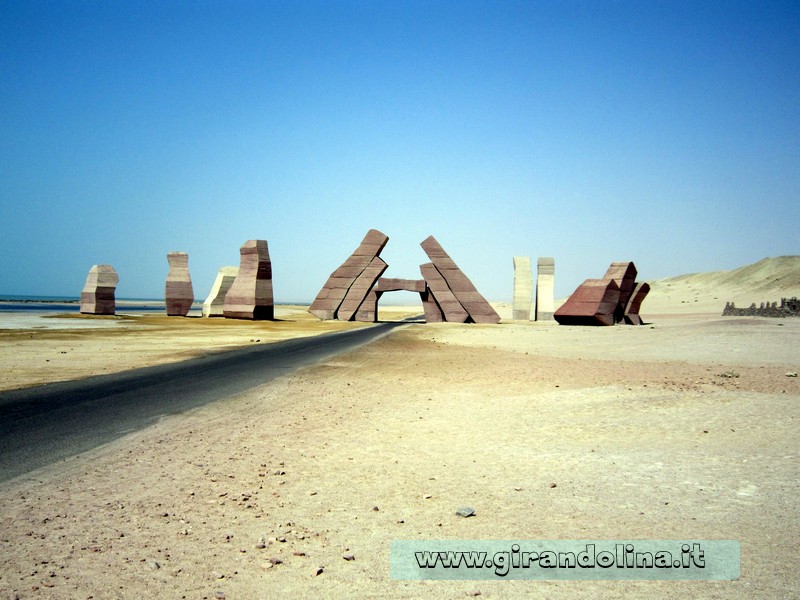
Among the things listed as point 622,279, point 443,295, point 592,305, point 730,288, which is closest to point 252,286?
point 443,295

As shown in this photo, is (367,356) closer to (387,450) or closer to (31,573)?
(387,450)

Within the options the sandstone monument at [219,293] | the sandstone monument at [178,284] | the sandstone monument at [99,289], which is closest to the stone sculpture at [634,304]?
the sandstone monument at [219,293]

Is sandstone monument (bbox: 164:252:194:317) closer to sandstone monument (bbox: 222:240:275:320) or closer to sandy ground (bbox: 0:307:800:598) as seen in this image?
sandstone monument (bbox: 222:240:275:320)

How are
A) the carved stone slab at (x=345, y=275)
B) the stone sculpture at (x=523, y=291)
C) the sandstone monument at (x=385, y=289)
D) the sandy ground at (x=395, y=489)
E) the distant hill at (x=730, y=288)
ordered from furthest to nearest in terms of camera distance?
the distant hill at (x=730, y=288) → the stone sculpture at (x=523, y=291) → the carved stone slab at (x=345, y=275) → the sandstone monument at (x=385, y=289) → the sandy ground at (x=395, y=489)

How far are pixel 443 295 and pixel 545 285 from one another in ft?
33.0

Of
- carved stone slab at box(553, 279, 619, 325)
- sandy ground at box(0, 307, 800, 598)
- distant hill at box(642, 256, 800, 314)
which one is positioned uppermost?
distant hill at box(642, 256, 800, 314)

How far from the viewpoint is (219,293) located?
42.4m

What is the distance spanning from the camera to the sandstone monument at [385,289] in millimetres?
36781

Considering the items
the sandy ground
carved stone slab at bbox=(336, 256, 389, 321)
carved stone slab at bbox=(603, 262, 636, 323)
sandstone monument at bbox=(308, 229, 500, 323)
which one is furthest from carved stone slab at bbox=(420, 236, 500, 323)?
the sandy ground

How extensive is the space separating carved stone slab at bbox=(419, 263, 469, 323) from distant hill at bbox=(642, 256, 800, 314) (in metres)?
26.8

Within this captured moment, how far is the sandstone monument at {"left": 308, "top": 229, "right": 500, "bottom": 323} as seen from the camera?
1448 inches

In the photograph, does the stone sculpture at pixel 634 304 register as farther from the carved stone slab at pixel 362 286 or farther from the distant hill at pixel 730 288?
the distant hill at pixel 730 288

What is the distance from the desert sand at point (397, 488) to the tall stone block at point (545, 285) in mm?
31985

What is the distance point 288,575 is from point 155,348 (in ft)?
Answer: 54.8
